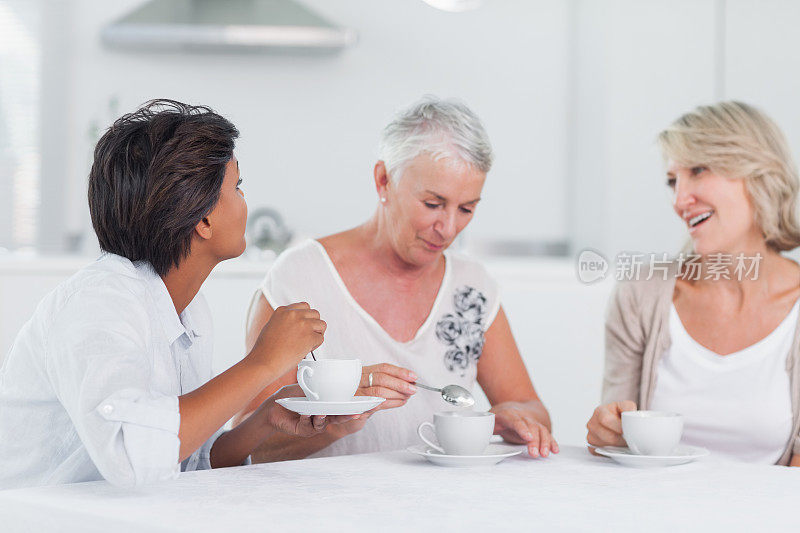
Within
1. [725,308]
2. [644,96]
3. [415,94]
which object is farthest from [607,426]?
[415,94]

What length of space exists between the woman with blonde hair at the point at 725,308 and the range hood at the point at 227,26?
6.70 feet

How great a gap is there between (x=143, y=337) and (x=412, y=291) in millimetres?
792

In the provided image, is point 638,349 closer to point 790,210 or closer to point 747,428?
point 747,428

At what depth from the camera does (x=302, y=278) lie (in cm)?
174

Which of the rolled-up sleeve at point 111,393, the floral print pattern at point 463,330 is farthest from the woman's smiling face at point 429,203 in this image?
the rolled-up sleeve at point 111,393

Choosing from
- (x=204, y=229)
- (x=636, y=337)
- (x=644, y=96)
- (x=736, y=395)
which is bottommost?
(x=736, y=395)

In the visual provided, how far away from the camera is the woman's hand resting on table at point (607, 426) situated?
1.38 m

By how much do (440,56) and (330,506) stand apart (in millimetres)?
3159

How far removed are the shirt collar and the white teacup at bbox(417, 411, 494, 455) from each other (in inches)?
16.1

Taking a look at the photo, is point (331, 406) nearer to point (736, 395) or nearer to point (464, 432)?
point (464, 432)

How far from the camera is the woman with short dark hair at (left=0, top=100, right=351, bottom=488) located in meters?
0.98

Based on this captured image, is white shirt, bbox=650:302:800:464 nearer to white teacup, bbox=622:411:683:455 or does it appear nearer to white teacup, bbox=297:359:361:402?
white teacup, bbox=622:411:683:455

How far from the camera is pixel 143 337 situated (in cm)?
111

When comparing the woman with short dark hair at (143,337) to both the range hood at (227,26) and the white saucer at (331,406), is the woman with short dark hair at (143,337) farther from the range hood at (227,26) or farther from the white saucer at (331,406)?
the range hood at (227,26)
